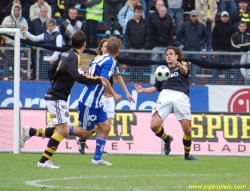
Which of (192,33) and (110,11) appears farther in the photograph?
(110,11)

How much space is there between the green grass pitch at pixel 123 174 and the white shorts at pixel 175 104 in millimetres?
910

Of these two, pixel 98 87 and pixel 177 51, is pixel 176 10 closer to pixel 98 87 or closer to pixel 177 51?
pixel 177 51

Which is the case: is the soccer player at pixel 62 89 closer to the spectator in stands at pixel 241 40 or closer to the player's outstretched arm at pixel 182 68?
the player's outstretched arm at pixel 182 68

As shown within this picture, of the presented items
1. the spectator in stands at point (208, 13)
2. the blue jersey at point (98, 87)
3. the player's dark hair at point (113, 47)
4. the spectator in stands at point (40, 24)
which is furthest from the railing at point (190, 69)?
the blue jersey at point (98, 87)

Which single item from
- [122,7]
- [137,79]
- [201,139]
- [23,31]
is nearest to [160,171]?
[201,139]

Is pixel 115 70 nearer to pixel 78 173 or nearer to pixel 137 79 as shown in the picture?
pixel 78 173

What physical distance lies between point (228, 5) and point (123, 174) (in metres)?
12.2

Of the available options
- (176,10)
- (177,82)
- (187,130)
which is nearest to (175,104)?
(177,82)

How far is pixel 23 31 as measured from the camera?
1628 cm

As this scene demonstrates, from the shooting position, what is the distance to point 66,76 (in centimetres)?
877

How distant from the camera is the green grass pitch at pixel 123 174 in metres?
6.66

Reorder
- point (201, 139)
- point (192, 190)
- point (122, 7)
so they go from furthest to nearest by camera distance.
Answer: point (122, 7) < point (201, 139) < point (192, 190)

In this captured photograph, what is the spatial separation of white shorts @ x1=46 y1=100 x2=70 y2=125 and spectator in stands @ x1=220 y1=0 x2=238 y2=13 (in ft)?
37.3

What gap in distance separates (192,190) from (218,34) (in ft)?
37.4
